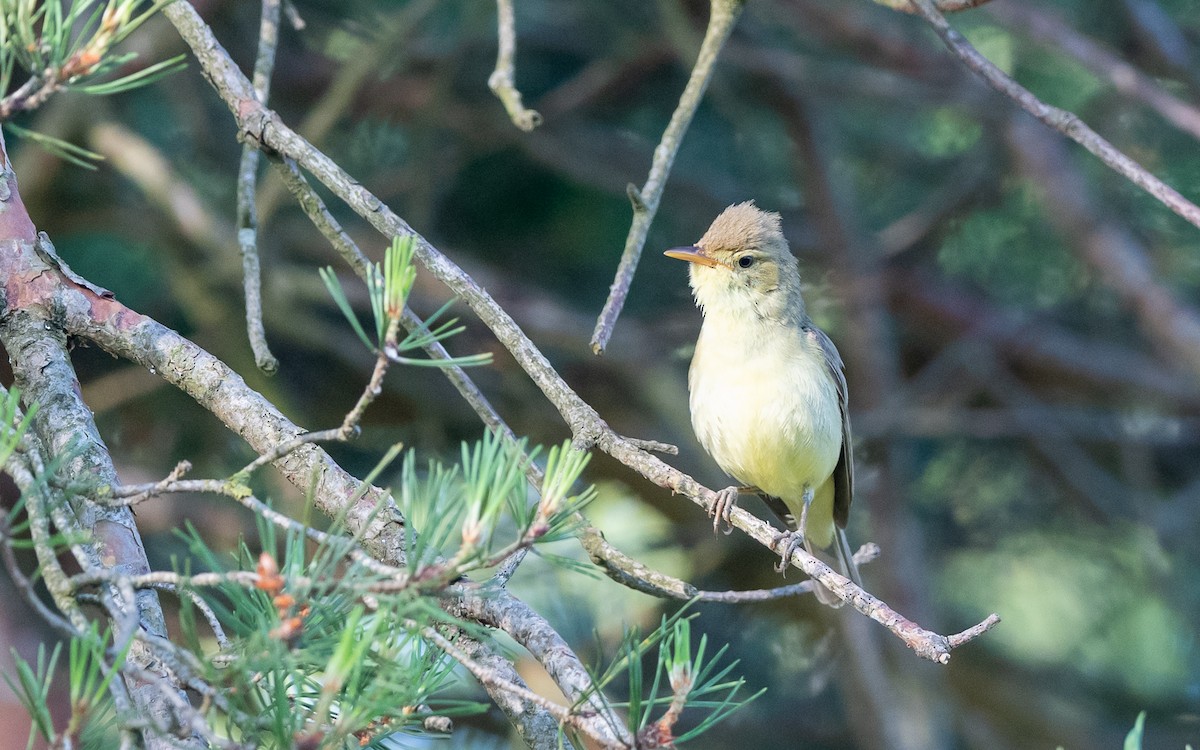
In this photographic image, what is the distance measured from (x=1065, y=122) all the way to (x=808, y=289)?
134 inches

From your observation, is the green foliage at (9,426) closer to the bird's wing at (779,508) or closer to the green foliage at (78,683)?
the green foliage at (78,683)

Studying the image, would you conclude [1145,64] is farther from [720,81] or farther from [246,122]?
[246,122]

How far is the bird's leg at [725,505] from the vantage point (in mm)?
2285

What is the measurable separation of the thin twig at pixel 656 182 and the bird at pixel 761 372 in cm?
89

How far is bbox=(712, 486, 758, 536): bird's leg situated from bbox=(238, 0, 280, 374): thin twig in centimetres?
90

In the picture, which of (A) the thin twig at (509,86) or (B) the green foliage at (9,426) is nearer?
(B) the green foliage at (9,426)

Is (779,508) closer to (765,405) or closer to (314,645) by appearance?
(765,405)

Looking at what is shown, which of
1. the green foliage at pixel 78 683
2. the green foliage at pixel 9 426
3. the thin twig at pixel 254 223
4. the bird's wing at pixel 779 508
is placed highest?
the bird's wing at pixel 779 508

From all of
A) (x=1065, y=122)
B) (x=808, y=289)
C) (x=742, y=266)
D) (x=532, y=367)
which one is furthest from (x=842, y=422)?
(x=532, y=367)

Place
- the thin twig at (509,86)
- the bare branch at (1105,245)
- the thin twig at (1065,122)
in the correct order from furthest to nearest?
1. the bare branch at (1105,245)
2. the thin twig at (509,86)
3. the thin twig at (1065,122)

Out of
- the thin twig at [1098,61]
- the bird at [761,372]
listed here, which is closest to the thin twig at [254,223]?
the bird at [761,372]

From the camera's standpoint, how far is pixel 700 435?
12.6 ft

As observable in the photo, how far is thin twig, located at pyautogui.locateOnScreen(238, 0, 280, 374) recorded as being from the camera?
83.3 inches

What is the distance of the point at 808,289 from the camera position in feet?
19.1
